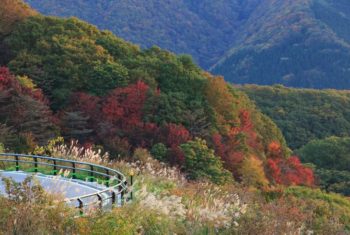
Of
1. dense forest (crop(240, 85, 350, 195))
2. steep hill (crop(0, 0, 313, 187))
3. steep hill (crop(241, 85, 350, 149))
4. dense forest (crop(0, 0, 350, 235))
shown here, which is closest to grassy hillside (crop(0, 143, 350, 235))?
dense forest (crop(0, 0, 350, 235))

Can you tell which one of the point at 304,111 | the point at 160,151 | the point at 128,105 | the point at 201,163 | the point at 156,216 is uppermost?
the point at 304,111

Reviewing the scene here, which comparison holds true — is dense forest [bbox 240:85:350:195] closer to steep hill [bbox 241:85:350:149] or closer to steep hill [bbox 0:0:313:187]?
steep hill [bbox 241:85:350:149]

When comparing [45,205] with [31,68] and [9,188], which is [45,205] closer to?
[9,188]

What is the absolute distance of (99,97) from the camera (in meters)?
34.1

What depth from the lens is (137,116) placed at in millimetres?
33000

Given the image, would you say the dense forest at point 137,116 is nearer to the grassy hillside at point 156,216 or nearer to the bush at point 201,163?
the bush at point 201,163

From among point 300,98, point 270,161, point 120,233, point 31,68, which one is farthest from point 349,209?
point 300,98

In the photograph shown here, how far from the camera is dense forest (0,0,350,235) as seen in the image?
23448 mm

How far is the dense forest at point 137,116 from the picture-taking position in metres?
23.4

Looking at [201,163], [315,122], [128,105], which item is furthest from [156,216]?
[315,122]

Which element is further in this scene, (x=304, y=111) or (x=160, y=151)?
(x=304, y=111)

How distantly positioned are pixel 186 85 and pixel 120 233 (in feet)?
94.9

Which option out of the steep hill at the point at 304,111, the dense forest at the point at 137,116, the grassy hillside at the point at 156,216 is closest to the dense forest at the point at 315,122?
the steep hill at the point at 304,111

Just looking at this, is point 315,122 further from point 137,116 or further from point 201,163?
point 201,163
